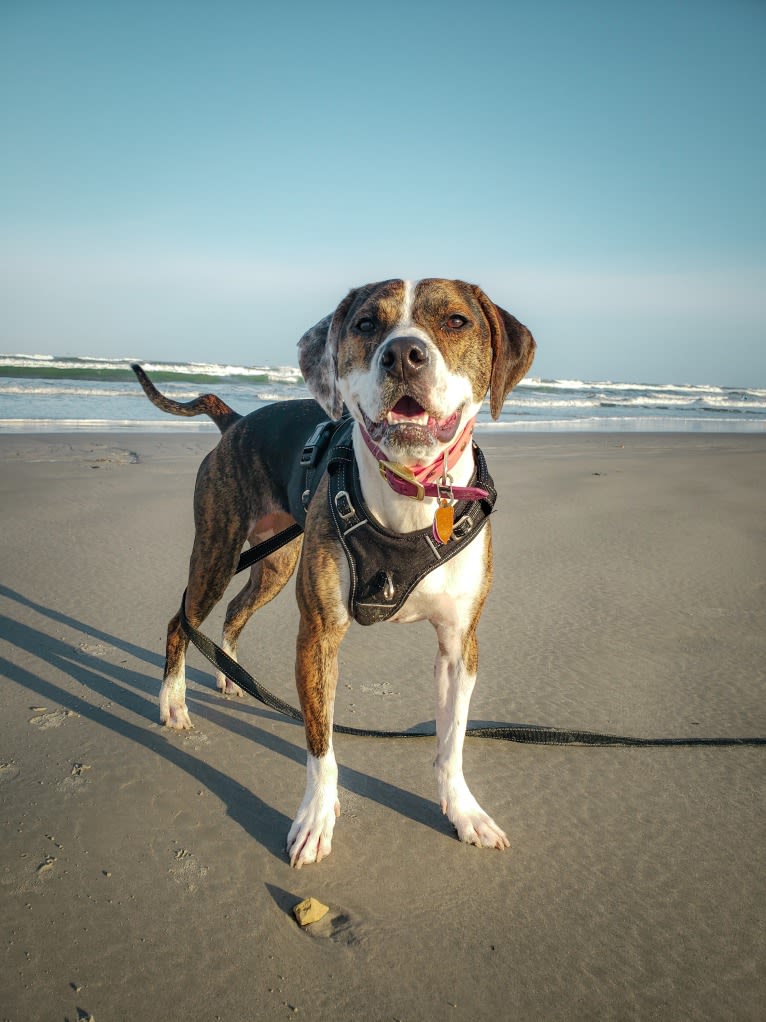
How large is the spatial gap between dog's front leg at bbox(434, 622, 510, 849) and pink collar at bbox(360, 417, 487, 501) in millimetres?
476

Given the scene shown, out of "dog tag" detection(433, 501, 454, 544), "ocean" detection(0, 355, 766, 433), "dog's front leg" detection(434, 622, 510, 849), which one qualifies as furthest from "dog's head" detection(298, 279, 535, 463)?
"ocean" detection(0, 355, 766, 433)

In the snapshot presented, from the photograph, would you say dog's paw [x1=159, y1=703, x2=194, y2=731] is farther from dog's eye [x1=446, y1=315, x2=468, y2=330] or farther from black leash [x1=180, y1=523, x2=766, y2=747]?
dog's eye [x1=446, y1=315, x2=468, y2=330]

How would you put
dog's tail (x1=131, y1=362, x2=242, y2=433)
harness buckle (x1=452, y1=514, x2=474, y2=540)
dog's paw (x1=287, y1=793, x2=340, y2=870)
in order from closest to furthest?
dog's paw (x1=287, y1=793, x2=340, y2=870) → harness buckle (x1=452, y1=514, x2=474, y2=540) → dog's tail (x1=131, y1=362, x2=242, y2=433)

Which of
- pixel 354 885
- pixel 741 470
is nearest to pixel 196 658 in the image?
pixel 354 885

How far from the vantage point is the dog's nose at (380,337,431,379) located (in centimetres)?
214

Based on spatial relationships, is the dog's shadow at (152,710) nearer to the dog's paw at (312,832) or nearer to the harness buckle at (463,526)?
the dog's paw at (312,832)

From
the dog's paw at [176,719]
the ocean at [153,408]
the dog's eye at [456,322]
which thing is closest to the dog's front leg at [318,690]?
the dog's paw at [176,719]

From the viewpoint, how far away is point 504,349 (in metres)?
2.52

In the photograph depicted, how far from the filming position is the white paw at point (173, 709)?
2.90 meters

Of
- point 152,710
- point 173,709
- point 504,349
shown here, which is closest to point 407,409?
point 504,349

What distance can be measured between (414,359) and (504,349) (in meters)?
0.51

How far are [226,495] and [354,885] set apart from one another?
6.11 ft

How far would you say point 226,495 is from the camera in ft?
11.0

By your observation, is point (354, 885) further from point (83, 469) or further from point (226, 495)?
point (83, 469)
